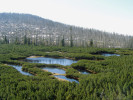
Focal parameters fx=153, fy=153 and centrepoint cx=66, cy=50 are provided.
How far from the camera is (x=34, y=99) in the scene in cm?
1902

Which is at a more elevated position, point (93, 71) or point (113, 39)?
point (113, 39)

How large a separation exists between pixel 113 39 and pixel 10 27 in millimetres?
126556

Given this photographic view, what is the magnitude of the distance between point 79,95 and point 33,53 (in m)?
50.4

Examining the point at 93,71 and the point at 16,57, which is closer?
the point at 93,71

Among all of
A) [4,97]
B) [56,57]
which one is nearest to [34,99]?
[4,97]

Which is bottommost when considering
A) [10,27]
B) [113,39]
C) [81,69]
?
[81,69]

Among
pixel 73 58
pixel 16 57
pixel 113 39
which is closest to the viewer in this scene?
pixel 16 57

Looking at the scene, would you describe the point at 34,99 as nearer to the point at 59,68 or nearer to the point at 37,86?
the point at 37,86

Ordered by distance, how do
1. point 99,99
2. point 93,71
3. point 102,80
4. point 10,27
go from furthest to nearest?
1. point 10,27
2. point 93,71
3. point 102,80
4. point 99,99

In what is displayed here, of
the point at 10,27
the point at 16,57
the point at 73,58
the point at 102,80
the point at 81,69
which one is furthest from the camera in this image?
the point at 10,27

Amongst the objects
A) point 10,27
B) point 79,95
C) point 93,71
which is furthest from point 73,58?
point 10,27

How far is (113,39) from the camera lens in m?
140

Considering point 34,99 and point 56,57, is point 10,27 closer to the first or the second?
point 56,57

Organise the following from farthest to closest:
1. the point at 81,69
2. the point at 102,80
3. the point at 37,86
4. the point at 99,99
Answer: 1. the point at 81,69
2. the point at 102,80
3. the point at 37,86
4. the point at 99,99
